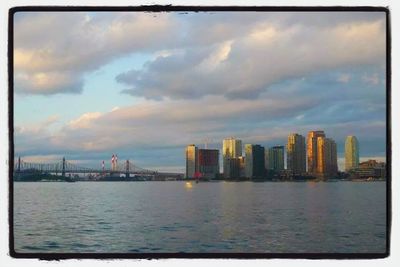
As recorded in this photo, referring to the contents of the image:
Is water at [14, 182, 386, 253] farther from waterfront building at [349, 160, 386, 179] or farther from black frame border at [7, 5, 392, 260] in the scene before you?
black frame border at [7, 5, 392, 260]

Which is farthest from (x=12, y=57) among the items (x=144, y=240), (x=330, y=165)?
(x=144, y=240)

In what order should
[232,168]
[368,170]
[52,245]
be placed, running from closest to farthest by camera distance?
[368,170] → [232,168] → [52,245]

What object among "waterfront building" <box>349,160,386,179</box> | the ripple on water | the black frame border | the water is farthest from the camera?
the water

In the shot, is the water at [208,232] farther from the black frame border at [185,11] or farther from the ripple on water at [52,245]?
the black frame border at [185,11]

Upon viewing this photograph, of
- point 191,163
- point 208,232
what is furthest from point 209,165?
point 208,232

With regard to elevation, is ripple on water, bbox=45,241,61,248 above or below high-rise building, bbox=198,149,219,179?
below

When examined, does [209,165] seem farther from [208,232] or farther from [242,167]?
[208,232]

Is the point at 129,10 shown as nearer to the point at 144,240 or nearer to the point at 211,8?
the point at 211,8

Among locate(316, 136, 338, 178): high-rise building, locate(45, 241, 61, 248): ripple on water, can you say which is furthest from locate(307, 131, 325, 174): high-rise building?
locate(45, 241, 61, 248): ripple on water

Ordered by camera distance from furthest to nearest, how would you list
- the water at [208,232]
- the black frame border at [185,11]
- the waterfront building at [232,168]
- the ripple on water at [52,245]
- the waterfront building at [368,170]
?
the water at [208,232] < the ripple on water at [52,245] < the waterfront building at [232,168] < the waterfront building at [368,170] < the black frame border at [185,11]

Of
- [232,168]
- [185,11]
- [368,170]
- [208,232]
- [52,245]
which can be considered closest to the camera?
[185,11]

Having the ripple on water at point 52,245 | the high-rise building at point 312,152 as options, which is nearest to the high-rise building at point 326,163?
the high-rise building at point 312,152

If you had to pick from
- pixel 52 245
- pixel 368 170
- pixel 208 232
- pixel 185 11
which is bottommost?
pixel 208 232
